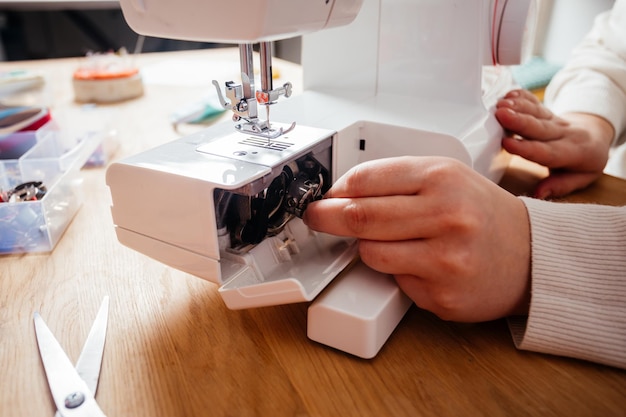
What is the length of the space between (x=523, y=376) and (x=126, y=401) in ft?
1.37

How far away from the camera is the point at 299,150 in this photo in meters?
0.58

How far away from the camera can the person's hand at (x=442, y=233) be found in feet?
1.62

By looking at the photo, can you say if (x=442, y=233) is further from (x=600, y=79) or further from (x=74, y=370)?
(x=600, y=79)

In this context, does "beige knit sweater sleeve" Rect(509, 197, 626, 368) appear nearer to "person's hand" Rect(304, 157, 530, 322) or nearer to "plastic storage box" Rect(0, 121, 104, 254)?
"person's hand" Rect(304, 157, 530, 322)

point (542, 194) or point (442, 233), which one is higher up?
point (442, 233)

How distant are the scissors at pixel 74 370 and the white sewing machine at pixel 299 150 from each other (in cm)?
12

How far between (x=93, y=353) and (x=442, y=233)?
1.36 ft

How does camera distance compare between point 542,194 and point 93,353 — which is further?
point 542,194

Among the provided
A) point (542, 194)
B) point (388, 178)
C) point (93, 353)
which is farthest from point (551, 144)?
point (93, 353)

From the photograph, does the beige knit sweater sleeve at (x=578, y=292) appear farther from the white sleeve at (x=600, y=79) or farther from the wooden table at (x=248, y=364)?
the white sleeve at (x=600, y=79)

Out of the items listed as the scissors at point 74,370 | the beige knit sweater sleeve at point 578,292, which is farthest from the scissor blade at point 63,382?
the beige knit sweater sleeve at point 578,292

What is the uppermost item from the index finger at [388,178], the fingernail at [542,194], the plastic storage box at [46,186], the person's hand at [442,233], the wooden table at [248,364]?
the index finger at [388,178]

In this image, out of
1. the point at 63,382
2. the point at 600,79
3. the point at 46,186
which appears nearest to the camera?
the point at 63,382

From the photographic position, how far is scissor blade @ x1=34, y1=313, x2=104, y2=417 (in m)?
0.45
